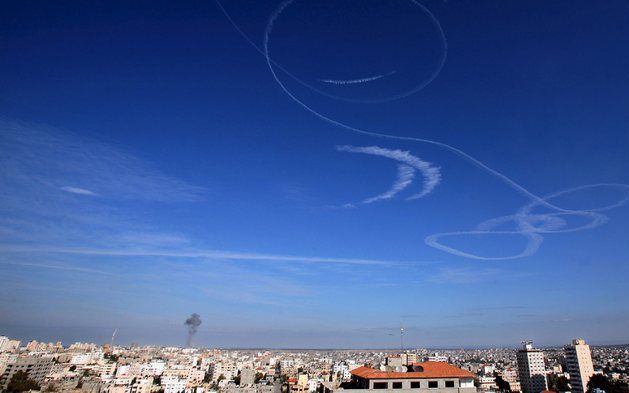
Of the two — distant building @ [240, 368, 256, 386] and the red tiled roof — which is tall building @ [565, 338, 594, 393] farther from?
the red tiled roof

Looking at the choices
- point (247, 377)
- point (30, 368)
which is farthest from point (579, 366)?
point (30, 368)

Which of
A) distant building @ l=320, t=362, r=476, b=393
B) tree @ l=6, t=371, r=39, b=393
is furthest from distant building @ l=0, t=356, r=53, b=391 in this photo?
distant building @ l=320, t=362, r=476, b=393

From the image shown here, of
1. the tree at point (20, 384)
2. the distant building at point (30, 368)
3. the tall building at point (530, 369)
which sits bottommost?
the tree at point (20, 384)

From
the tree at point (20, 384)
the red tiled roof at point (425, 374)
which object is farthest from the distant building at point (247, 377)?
the red tiled roof at point (425, 374)

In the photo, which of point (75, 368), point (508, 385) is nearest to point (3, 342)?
point (75, 368)

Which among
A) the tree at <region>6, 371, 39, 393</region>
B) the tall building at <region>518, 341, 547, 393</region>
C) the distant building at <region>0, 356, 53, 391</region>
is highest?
the tall building at <region>518, 341, 547, 393</region>

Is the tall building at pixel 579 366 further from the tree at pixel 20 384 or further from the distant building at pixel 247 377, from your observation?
the tree at pixel 20 384
